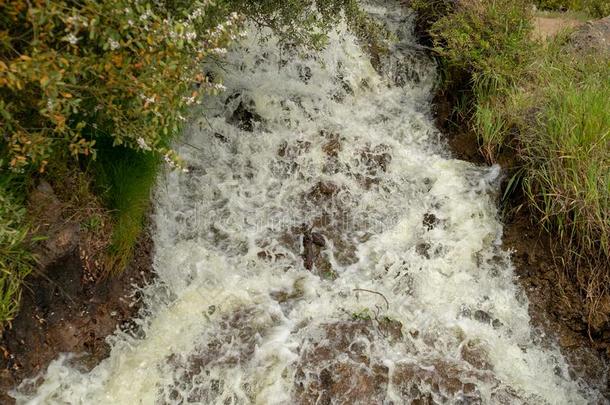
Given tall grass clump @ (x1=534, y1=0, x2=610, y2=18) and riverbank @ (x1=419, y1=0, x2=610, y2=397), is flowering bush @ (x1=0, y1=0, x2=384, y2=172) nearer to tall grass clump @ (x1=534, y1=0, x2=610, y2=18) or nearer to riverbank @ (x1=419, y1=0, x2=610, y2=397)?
riverbank @ (x1=419, y1=0, x2=610, y2=397)

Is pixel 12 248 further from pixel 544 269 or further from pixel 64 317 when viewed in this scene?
pixel 544 269

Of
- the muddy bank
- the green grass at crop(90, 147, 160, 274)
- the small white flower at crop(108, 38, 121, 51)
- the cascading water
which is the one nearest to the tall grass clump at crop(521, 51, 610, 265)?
the muddy bank

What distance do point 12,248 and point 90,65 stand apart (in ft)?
4.61

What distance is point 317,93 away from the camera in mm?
7281

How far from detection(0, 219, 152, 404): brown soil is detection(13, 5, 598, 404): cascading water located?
0.36 ft

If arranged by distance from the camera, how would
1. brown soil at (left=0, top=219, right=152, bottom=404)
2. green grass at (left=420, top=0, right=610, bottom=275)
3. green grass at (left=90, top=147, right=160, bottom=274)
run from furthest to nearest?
green grass at (left=420, top=0, right=610, bottom=275) → green grass at (left=90, top=147, right=160, bottom=274) → brown soil at (left=0, top=219, right=152, bottom=404)

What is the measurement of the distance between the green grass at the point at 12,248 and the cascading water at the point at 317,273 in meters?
0.66

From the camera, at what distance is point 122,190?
4258 mm

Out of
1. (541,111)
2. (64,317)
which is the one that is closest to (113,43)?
(64,317)

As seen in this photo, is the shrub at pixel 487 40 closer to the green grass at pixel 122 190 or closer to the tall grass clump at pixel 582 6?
the tall grass clump at pixel 582 6

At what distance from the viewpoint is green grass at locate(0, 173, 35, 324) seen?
131 inches

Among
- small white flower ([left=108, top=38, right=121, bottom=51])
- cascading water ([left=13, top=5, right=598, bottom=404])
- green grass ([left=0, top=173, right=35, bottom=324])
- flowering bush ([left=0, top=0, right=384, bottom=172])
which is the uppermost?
small white flower ([left=108, top=38, right=121, bottom=51])

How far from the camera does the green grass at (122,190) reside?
13.7 ft

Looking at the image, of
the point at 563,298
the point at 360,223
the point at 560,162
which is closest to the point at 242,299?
the point at 360,223
